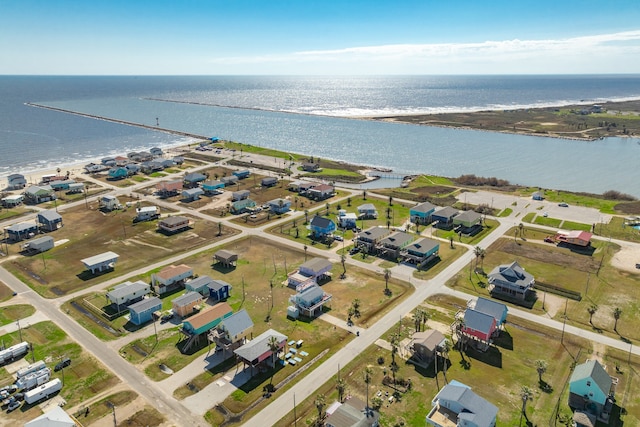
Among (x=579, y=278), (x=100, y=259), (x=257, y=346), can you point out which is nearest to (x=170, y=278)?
(x=100, y=259)

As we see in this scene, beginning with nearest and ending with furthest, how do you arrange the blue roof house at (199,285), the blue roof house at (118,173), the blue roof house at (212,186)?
the blue roof house at (199,285), the blue roof house at (212,186), the blue roof house at (118,173)

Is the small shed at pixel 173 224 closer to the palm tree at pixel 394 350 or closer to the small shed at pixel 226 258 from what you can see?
the small shed at pixel 226 258

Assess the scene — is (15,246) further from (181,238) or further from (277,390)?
(277,390)

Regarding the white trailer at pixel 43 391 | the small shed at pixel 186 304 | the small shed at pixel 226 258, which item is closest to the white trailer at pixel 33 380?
the white trailer at pixel 43 391

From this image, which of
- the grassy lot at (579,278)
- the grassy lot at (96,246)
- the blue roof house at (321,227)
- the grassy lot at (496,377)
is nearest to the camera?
the grassy lot at (496,377)

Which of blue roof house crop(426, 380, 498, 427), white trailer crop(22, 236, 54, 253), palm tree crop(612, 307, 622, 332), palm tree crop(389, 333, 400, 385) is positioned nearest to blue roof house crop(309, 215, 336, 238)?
palm tree crop(389, 333, 400, 385)

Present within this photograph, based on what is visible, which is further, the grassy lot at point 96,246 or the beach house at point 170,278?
the grassy lot at point 96,246

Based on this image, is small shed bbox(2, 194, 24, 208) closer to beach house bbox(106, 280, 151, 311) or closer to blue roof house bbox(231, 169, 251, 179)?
blue roof house bbox(231, 169, 251, 179)
